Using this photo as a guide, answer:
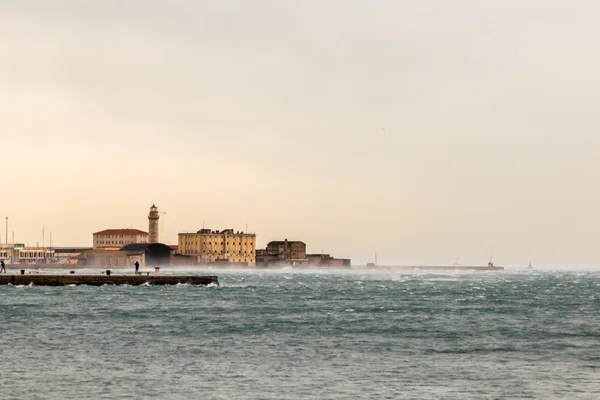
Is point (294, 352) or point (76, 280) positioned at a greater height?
point (76, 280)

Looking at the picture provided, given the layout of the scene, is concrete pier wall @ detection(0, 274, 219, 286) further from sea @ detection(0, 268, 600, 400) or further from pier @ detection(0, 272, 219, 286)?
sea @ detection(0, 268, 600, 400)

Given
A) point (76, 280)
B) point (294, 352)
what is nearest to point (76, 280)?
point (76, 280)

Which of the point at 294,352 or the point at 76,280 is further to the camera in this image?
the point at 76,280

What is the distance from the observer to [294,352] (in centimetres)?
5031

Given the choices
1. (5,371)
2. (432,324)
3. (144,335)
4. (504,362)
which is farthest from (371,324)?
(5,371)

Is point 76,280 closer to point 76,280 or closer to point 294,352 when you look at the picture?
point 76,280

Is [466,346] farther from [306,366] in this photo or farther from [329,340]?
[306,366]

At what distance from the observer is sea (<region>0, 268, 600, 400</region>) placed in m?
37.7

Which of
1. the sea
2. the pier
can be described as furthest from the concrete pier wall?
the sea

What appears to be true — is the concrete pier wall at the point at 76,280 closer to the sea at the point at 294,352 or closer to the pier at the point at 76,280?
the pier at the point at 76,280

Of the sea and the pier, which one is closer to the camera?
the sea

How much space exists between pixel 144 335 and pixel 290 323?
14060 mm

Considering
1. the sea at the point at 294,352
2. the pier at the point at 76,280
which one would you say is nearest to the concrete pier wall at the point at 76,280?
the pier at the point at 76,280

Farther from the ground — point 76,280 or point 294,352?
point 76,280
